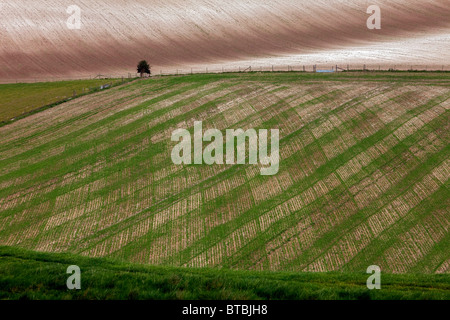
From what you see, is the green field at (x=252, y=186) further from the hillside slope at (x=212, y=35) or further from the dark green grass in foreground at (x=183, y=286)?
the hillside slope at (x=212, y=35)

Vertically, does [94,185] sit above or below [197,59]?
below

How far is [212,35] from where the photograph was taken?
74.2 metres

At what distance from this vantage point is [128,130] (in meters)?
33.8

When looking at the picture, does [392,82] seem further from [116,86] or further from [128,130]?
[116,86]

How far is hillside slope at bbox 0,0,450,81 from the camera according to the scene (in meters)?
62.3

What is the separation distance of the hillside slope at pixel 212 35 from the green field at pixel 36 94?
588 centimetres

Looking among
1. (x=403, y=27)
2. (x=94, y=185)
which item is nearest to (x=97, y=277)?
(x=94, y=185)

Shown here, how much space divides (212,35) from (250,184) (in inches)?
2173
